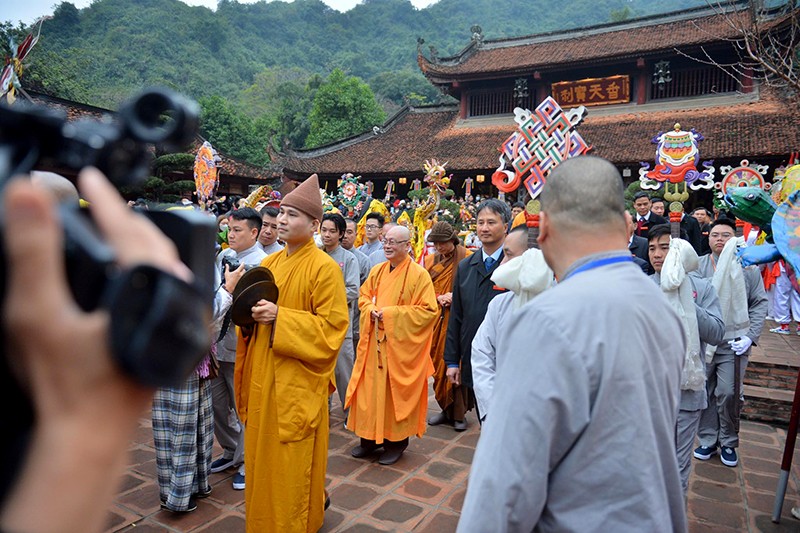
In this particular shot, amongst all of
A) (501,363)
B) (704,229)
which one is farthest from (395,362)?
(704,229)

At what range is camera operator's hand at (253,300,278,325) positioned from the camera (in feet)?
8.87

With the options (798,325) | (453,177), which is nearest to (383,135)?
(453,177)

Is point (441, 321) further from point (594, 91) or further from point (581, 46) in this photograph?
point (581, 46)

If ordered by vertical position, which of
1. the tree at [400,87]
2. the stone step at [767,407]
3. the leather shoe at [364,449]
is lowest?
the stone step at [767,407]

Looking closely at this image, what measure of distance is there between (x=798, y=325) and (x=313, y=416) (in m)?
9.04

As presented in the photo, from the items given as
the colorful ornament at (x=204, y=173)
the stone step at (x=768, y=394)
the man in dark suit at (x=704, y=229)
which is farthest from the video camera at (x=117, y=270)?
the colorful ornament at (x=204, y=173)

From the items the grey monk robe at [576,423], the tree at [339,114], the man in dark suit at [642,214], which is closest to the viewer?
the grey monk robe at [576,423]

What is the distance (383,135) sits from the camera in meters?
22.0

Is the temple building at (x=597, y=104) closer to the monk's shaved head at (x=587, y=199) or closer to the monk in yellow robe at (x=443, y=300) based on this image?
the monk in yellow robe at (x=443, y=300)

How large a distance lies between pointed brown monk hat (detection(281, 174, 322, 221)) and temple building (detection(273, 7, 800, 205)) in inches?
524

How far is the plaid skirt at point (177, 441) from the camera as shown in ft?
10.1

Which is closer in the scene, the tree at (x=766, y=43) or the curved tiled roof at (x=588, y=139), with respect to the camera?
the tree at (x=766, y=43)

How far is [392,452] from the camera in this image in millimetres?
4047

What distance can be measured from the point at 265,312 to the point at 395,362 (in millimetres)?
1677
